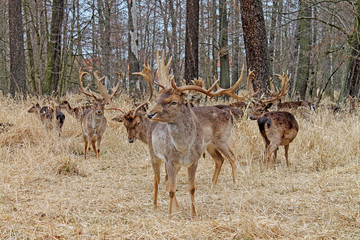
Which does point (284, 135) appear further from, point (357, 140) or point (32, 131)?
point (32, 131)

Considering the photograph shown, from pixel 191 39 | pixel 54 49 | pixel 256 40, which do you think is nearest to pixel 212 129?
pixel 256 40

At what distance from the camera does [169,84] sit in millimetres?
4473

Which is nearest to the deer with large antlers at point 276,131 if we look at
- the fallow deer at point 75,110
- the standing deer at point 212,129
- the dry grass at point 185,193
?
the dry grass at point 185,193

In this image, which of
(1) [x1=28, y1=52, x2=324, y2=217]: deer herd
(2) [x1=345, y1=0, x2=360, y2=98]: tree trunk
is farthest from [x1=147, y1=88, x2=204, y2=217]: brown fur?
(2) [x1=345, y1=0, x2=360, y2=98]: tree trunk

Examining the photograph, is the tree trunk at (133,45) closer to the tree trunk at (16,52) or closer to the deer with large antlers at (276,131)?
the tree trunk at (16,52)

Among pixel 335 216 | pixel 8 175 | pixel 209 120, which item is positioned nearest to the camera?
pixel 335 216

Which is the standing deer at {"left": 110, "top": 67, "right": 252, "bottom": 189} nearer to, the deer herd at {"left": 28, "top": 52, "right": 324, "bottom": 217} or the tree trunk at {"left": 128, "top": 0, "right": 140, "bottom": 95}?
the deer herd at {"left": 28, "top": 52, "right": 324, "bottom": 217}

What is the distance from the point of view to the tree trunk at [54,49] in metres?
15.7

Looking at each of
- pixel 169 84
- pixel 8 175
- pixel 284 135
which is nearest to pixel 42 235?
pixel 169 84

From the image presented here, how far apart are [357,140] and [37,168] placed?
19.3 feet

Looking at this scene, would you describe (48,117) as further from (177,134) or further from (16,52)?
(177,134)

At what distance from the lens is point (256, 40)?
8945mm

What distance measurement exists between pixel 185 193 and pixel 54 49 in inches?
497

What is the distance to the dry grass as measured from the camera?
3336 millimetres
